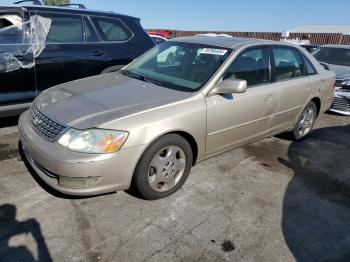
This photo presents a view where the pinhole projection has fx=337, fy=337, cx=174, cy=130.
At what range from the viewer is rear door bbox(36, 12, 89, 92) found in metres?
4.88

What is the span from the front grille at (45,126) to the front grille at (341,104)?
→ 6182mm

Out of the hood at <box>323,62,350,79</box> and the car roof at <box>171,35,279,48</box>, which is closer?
the car roof at <box>171,35,279,48</box>

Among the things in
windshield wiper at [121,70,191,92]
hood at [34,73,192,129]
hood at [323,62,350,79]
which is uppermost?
windshield wiper at [121,70,191,92]

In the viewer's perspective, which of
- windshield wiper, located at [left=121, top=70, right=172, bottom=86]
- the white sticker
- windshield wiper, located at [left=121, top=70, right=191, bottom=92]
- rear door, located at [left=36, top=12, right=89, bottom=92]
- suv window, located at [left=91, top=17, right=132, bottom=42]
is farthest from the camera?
suv window, located at [left=91, top=17, right=132, bottom=42]

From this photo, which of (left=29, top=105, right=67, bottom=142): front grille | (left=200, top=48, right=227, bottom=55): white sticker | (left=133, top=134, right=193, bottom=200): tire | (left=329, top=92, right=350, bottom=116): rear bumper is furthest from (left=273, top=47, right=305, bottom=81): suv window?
(left=29, top=105, right=67, bottom=142): front grille

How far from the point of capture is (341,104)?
23.4ft

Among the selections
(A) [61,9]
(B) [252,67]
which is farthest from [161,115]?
(A) [61,9]

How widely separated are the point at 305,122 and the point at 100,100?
11.3 ft

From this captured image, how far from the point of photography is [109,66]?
551 cm

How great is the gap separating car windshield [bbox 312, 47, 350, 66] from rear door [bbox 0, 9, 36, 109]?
7.25 metres

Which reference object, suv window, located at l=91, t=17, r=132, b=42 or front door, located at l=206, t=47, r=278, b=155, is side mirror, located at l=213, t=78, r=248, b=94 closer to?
front door, located at l=206, t=47, r=278, b=155

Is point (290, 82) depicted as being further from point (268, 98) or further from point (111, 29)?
point (111, 29)

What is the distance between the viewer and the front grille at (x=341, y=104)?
708 cm

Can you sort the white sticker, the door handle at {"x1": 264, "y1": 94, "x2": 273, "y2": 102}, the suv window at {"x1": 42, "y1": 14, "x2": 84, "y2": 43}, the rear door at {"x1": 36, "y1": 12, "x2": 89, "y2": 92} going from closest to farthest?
the white sticker → the door handle at {"x1": 264, "y1": 94, "x2": 273, "y2": 102} → the rear door at {"x1": 36, "y1": 12, "x2": 89, "y2": 92} → the suv window at {"x1": 42, "y1": 14, "x2": 84, "y2": 43}
